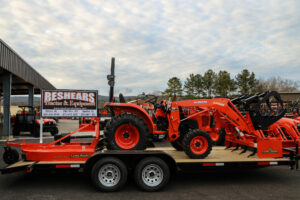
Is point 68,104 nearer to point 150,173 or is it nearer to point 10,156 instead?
point 10,156

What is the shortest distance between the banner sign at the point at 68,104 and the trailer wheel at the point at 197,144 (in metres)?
2.45

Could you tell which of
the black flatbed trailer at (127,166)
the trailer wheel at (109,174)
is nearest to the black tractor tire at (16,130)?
the black flatbed trailer at (127,166)

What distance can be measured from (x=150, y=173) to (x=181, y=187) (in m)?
0.82

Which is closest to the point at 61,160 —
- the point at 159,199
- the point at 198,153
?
the point at 159,199

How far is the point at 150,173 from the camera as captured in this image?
5.23 m

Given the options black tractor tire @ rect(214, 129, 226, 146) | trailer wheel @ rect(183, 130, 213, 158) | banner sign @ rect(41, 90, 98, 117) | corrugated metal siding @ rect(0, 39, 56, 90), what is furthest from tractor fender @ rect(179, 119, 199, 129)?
corrugated metal siding @ rect(0, 39, 56, 90)

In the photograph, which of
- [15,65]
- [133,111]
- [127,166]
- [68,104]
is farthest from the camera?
[15,65]

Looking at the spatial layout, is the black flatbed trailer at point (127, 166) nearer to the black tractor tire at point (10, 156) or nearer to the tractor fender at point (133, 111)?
the black tractor tire at point (10, 156)

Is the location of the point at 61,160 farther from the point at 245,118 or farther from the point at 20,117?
the point at 20,117

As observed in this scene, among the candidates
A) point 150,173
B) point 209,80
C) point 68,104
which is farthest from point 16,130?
point 209,80

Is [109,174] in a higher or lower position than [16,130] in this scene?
lower

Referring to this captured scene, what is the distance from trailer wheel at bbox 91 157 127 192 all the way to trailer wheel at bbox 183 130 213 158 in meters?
1.59

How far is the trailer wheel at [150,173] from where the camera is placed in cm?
511

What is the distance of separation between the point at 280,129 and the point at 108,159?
17.7 feet
